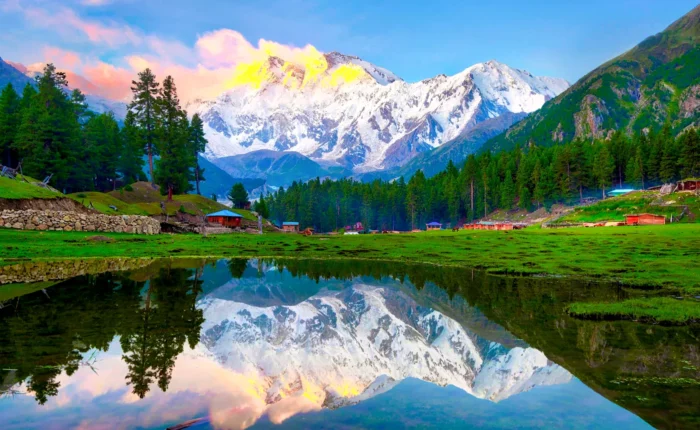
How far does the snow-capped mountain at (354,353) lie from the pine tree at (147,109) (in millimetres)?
91613

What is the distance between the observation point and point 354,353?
16.4m

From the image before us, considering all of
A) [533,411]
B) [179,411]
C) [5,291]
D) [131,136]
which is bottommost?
[533,411]

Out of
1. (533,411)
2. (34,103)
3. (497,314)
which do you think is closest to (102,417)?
(533,411)

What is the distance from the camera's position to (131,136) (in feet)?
376

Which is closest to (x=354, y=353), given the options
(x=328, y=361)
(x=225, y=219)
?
(x=328, y=361)

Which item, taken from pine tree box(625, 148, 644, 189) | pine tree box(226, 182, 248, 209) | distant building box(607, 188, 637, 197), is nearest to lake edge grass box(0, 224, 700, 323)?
distant building box(607, 188, 637, 197)

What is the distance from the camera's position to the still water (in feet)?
34.8

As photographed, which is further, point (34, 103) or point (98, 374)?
point (34, 103)

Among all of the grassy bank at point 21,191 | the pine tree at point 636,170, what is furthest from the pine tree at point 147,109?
the pine tree at point 636,170

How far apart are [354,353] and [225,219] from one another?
8880cm

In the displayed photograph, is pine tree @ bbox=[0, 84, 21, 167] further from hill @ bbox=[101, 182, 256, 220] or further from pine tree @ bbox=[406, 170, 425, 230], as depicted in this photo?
pine tree @ bbox=[406, 170, 425, 230]

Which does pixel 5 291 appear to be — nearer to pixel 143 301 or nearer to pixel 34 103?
pixel 143 301

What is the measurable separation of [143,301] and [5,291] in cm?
701

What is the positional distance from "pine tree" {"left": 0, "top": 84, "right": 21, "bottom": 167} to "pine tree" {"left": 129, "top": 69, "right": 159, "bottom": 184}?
904 inches
